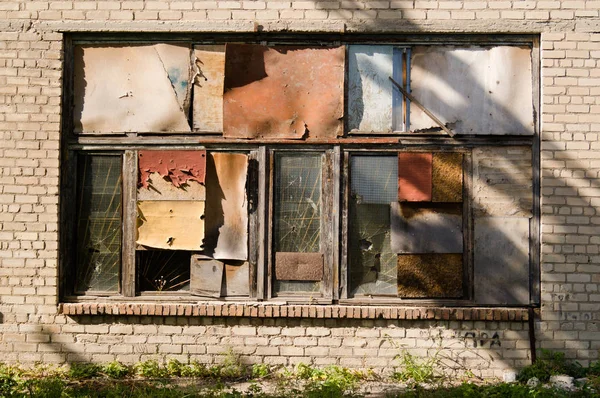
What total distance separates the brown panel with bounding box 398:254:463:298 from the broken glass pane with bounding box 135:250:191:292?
2.12m

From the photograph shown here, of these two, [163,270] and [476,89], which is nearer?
Result: [476,89]

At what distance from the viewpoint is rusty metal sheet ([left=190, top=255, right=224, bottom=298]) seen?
5.84 meters

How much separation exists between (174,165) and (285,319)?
1844 millimetres

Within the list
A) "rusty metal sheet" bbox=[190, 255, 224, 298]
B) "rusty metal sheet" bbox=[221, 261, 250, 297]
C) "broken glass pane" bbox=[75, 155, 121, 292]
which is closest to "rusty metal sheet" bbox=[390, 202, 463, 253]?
"rusty metal sheet" bbox=[221, 261, 250, 297]

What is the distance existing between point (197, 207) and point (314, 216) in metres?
1.14

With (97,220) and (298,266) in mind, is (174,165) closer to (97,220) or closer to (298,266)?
(97,220)

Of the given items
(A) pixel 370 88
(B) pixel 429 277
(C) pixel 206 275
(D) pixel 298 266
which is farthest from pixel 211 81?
(B) pixel 429 277

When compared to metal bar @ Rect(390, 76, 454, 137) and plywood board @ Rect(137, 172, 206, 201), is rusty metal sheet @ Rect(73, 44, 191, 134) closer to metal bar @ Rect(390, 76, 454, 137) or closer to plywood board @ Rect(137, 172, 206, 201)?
plywood board @ Rect(137, 172, 206, 201)

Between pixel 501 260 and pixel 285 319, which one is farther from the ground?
pixel 501 260

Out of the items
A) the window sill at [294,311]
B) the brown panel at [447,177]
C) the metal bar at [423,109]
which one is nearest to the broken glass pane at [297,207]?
the window sill at [294,311]

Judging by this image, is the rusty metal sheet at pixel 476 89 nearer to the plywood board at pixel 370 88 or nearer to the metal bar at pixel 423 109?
the metal bar at pixel 423 109

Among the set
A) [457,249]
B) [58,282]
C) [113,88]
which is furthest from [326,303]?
[113,88]

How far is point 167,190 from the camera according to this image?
5.83 metres

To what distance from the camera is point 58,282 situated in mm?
5805
